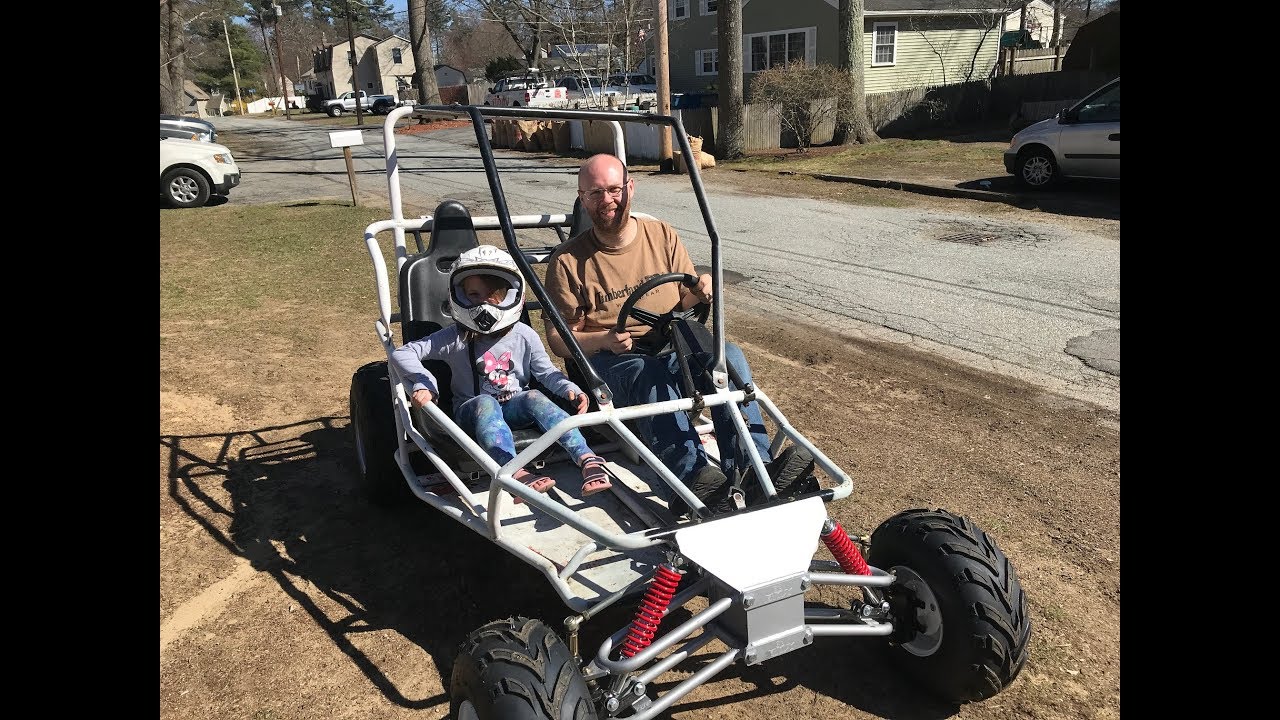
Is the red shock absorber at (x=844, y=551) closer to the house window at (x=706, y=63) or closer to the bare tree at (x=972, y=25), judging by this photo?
the bare tree at (x=972, y=25)

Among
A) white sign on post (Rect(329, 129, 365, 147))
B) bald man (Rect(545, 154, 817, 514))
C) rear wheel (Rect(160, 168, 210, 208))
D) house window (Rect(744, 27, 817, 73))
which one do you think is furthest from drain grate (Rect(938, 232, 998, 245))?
house window (Rect(744, 27, 817, 73))

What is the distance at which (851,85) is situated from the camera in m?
19.2

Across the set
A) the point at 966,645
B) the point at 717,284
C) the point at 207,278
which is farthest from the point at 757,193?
the point at 966,645

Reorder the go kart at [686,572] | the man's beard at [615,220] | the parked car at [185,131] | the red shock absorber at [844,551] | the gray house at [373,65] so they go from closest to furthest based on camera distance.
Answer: the go kart at [686,572]
the red shock absorber at [844,551]
the man's beard at [615,220]
the parked car at [185,131]
the gray house at [373,65]

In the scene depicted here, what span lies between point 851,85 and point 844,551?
18.0 meters

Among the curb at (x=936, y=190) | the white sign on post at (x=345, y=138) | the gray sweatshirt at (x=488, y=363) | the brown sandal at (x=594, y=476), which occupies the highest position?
the white sign on post at (x=345, y=138)

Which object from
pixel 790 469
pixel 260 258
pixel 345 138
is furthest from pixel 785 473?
pixel 345 138

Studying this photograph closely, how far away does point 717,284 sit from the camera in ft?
12.2

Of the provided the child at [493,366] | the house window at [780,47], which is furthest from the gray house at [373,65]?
the child at [493,366]

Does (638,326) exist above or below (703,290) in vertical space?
below

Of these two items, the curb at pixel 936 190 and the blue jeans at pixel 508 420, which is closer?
the blue jeans at pixel 508 420

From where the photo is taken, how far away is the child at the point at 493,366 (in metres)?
3.61

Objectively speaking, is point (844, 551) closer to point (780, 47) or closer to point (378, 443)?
point (378, 443)

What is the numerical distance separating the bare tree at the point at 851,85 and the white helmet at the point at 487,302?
1720cm
